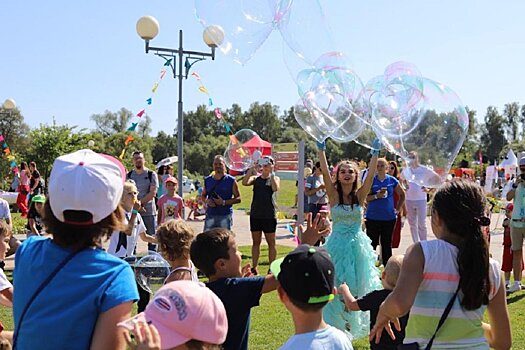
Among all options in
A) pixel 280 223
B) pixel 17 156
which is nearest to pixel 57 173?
pixel 280 223

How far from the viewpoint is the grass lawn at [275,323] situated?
5797 mm

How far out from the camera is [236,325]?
3.02 metres

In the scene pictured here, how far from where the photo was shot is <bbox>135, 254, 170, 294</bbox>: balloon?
15.1 feet

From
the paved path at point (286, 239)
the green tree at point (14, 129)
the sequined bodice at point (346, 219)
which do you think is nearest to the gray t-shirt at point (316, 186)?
the paved path at point (286, 239)

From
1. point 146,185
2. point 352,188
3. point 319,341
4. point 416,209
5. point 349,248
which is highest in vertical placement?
point 352,188

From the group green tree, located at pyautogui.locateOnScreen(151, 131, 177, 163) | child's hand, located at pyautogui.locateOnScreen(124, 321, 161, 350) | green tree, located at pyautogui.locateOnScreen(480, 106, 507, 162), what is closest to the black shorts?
child's hand, located at pyautogui.locateOnScreen(124, 321, 161, 350)

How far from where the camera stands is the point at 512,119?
9494 centimetres

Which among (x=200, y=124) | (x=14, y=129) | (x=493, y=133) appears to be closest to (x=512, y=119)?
(x=493, y=133)

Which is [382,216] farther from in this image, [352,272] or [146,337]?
[146,337]

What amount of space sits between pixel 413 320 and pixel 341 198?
3425 mm

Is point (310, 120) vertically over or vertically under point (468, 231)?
over

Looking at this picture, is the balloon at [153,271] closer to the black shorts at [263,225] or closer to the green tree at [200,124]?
the black shorts at [263,225]

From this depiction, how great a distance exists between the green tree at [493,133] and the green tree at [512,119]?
Result: 1.18 meters

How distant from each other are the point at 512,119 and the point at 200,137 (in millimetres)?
54221
